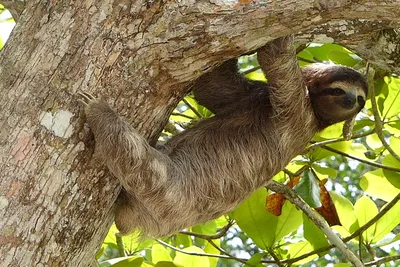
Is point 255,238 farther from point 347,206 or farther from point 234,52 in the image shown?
point 234,52

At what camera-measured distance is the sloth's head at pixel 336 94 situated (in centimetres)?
445

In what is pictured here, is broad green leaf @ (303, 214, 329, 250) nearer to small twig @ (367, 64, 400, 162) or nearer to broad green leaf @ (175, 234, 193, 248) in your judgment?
small twig @ (367, 64, 400, 162)

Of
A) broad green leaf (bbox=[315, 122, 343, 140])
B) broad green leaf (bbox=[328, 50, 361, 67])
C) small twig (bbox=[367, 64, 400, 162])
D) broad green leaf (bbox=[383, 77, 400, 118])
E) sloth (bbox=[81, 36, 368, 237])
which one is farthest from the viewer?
broad green leaf (bbox=[315, 122, 343, 140])

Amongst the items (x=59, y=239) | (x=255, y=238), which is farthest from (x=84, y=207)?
(x=255, y=238)

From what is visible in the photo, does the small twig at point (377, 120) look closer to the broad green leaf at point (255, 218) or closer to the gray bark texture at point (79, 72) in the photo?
the broad green leaf at point (255, 218)

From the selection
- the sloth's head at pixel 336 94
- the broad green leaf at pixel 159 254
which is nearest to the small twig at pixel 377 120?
the sloth's head at pixel 336 94

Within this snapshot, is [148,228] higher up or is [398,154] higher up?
[398,154]

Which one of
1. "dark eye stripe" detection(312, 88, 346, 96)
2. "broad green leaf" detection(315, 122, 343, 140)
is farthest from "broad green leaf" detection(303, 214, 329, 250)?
"dark eye stripe" detection(312, 88, 346, 96)

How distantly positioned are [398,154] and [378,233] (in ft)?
2.32

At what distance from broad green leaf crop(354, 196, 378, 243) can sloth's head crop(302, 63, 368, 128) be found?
2.64 feet

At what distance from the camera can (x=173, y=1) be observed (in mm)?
3246

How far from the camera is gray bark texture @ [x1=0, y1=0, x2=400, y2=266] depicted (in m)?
3.11

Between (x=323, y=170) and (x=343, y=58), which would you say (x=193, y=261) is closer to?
(x=323, y=170)

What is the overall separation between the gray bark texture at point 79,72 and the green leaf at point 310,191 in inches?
67.4
